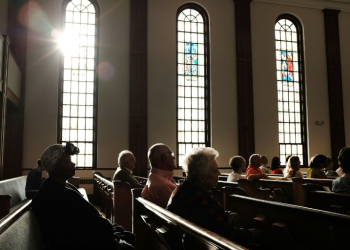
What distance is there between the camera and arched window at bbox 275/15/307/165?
11.4 metres

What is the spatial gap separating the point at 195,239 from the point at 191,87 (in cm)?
949

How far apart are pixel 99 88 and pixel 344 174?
25.5 ft

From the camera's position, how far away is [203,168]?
7.17ft

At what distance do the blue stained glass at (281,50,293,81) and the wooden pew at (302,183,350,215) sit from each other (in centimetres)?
853

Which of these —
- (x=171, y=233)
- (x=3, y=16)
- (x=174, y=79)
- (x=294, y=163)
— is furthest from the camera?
(x=174, y=79)

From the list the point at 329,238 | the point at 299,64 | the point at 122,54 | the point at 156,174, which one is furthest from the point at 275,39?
the point at 329,238

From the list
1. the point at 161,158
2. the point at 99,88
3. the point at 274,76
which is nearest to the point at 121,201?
the point at 161,158

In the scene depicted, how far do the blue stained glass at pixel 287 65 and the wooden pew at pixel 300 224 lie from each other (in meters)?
9.81

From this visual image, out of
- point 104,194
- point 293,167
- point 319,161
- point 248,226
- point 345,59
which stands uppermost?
point 345,59

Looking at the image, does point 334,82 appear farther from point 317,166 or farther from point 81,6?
point 81,6

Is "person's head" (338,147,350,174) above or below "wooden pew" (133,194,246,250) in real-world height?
above

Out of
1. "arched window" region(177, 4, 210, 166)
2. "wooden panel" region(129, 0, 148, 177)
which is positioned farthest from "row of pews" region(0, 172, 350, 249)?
"arched window" region(177, 4, 210, 166)

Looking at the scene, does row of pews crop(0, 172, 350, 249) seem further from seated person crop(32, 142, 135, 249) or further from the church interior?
the church interior

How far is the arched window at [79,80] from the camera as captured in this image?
32.6 ft
